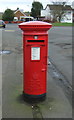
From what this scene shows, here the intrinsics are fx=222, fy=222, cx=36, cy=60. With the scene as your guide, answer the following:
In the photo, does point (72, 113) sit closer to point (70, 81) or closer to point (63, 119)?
point (63, 119)

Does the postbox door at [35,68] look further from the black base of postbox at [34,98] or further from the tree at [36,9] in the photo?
the tree at [36,9]

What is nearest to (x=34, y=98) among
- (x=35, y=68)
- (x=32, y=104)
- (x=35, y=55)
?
(x=32, y=104)

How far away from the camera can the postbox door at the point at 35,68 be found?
13.9 ft

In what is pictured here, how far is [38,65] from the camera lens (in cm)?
430

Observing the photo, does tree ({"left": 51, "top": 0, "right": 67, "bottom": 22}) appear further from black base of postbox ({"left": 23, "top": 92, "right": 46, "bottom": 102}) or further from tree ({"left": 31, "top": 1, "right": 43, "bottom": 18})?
black base of postbox ({"left": 23, "top": 92, "right": 46, "bottom": 102})

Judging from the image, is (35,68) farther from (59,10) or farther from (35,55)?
(59,10)

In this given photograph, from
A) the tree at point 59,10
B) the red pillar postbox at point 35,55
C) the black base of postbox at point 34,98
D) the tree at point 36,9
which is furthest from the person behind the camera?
the tree at point 36,9

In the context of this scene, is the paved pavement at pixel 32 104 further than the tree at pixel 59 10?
No

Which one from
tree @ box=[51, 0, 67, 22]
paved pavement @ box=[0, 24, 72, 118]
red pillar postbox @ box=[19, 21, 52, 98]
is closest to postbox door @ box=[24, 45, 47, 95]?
red pillar postbox @ box=[19, 21, 52, 98]

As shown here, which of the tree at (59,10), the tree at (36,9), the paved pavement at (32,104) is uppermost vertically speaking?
the tree at (36,9)

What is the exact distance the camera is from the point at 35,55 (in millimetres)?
4234

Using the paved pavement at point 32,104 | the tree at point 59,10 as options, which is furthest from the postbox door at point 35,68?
the tree at point 59,10

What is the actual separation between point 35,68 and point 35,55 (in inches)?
10.1

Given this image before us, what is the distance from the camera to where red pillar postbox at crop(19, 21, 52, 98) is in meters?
4.14
